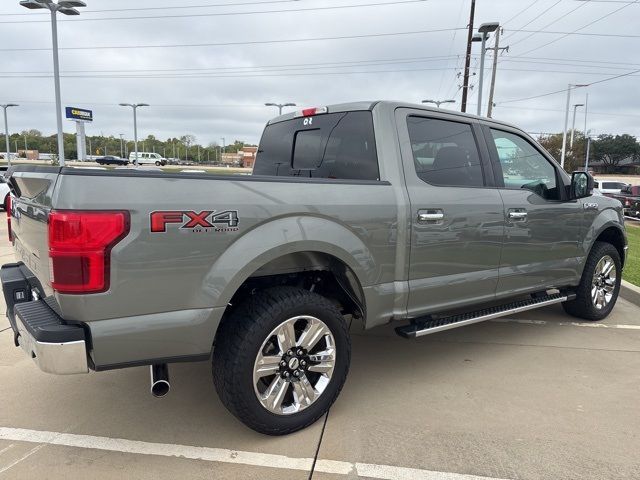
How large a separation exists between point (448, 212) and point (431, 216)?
0.59 feet

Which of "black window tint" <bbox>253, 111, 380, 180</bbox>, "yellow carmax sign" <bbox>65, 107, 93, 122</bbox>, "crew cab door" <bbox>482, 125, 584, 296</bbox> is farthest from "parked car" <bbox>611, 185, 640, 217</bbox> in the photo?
"yellow carmax sign" <bbox>65, 107, 93, 122</bbox>

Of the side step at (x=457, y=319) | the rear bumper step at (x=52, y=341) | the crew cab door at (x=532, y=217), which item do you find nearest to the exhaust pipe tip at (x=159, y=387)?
the rear bumper step at (x=52, y=341)

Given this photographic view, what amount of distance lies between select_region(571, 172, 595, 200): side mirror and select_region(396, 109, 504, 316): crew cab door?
3.49 ft

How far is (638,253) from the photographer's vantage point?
9586mm

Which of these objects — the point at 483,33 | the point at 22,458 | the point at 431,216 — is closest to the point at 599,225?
the point at 431,216

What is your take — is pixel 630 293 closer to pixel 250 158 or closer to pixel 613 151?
pixel 250 158

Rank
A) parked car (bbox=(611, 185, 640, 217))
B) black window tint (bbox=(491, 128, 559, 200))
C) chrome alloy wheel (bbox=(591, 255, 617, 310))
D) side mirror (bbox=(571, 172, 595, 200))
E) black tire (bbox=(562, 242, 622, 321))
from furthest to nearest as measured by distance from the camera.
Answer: parked car (bbox=(611, 185, 640, 217)) < chrome alloy wheel (bbox=(591, 255, 617, 310)) < black tire (bbox=(562, 242, 622, 321)) < side mirror (bbox=(571, 172, 595, 200)) < black window tint (bbox=(491, 128, 559, 200))

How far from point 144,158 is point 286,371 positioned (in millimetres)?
74028

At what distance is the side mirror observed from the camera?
448cm

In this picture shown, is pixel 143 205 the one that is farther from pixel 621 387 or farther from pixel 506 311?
pixel 621 387

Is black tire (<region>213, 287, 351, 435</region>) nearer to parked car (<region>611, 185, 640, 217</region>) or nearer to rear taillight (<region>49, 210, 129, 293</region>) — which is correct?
rear taillight (<region>49, 210, 129, 293</region>)

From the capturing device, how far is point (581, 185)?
4508 mm

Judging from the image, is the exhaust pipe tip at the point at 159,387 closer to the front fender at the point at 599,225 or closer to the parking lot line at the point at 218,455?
the parking lot line at the point at 218,455

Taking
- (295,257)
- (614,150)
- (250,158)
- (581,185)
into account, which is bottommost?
(295,257)
